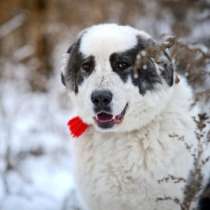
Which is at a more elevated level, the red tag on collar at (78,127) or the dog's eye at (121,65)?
the dog's eye at (121,65)

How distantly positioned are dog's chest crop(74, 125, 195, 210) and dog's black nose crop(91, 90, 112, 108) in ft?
1.31

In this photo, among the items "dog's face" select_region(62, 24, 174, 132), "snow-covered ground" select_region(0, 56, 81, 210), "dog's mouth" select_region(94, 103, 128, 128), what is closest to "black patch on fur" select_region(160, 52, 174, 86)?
"dog's face" select_region(62, 24, 174, 132)

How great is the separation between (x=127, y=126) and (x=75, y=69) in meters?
0.57

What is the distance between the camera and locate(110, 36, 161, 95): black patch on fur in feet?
14.1

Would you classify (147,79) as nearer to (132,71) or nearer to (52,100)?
(132,71)

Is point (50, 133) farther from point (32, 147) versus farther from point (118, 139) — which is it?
point (118, 139)

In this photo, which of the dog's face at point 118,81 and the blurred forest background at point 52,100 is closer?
the dog's face at point 118,81

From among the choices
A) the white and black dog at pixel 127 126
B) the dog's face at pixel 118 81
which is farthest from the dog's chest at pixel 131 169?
the dog's face at pixel 118 81

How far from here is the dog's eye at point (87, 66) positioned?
4363mm

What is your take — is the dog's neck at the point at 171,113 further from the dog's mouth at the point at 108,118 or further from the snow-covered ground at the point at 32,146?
the snow-covered ground at the point at 32,146

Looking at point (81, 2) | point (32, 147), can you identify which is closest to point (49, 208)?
point (32, 147)

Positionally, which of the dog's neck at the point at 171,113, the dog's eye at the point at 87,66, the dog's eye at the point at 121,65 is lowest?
the dog's neck at the point at 171,113

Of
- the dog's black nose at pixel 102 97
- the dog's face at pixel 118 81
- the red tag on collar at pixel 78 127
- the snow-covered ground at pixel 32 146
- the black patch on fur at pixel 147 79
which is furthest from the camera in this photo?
the snow-covered ground at pixel 32 146

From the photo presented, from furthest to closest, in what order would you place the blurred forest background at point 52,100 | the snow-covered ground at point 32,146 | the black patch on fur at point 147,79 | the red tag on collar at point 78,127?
the snow-covered ground at point 32,146 → the blurred forest background at point 52,100 → the red tag on collar at point 78,127 → the black patch on fur at point 147,79
